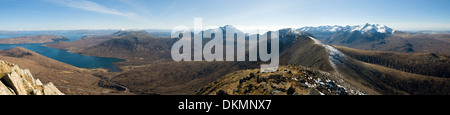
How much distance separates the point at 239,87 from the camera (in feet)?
153
